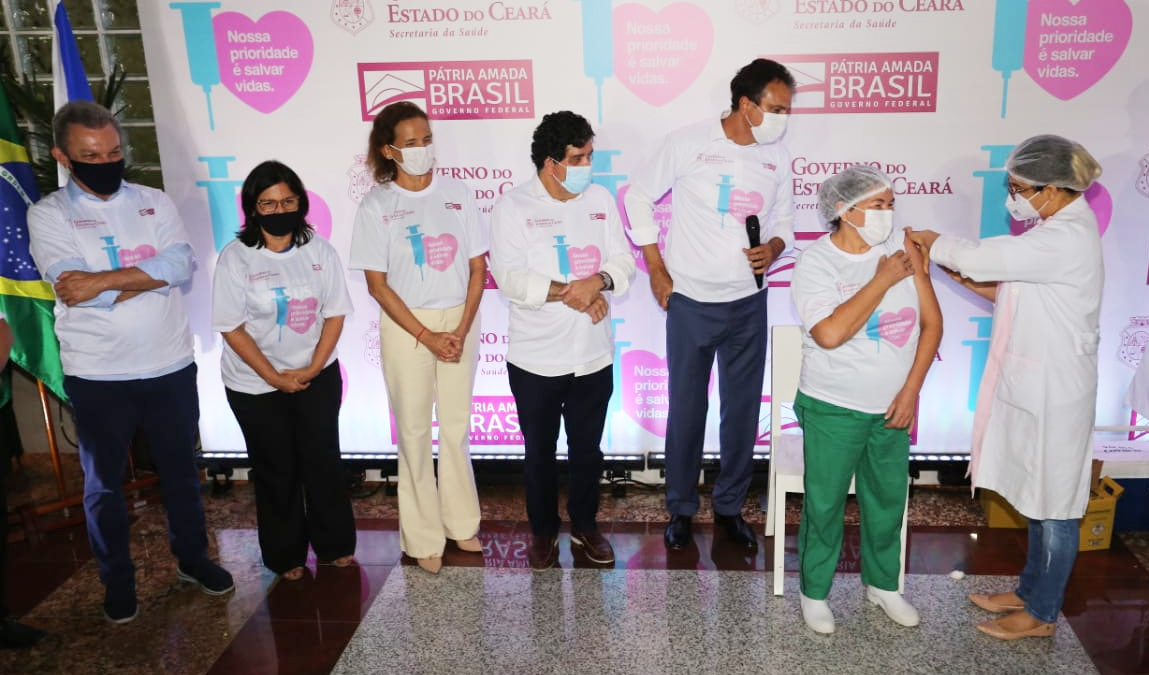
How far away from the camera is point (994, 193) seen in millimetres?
3734

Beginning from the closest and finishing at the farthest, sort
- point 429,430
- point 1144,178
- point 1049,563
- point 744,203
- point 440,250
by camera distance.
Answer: point 1049,563
point 440,250
point 744,203
point 429,430
point 1144,178

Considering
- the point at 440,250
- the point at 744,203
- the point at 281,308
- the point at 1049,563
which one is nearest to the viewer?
the point at 1049,563

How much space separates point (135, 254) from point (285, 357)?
57 cm

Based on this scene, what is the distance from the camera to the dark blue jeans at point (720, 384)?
335cm

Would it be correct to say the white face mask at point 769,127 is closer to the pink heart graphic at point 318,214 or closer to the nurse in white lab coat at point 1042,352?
the nurse in white lab coat at point 1042,352

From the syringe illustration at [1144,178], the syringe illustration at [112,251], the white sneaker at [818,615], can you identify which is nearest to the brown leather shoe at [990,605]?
the white sneaker at [818,615]

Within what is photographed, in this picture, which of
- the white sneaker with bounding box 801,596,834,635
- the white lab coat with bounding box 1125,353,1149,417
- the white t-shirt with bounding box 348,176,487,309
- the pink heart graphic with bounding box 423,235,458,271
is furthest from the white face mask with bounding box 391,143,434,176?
the white lab coat with bounding box 1125,353,1149,417

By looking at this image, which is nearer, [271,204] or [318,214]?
[271,204]

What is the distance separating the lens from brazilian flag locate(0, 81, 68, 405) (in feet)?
11.3

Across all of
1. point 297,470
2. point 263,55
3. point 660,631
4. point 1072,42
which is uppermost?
point 263,55

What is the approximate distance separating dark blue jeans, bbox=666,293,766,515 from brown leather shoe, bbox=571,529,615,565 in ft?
1.00

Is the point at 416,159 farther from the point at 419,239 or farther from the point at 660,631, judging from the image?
the point at 660,631

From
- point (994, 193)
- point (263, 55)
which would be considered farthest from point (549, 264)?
point (994, 193)

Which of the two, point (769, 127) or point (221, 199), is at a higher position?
point (769, 127)
